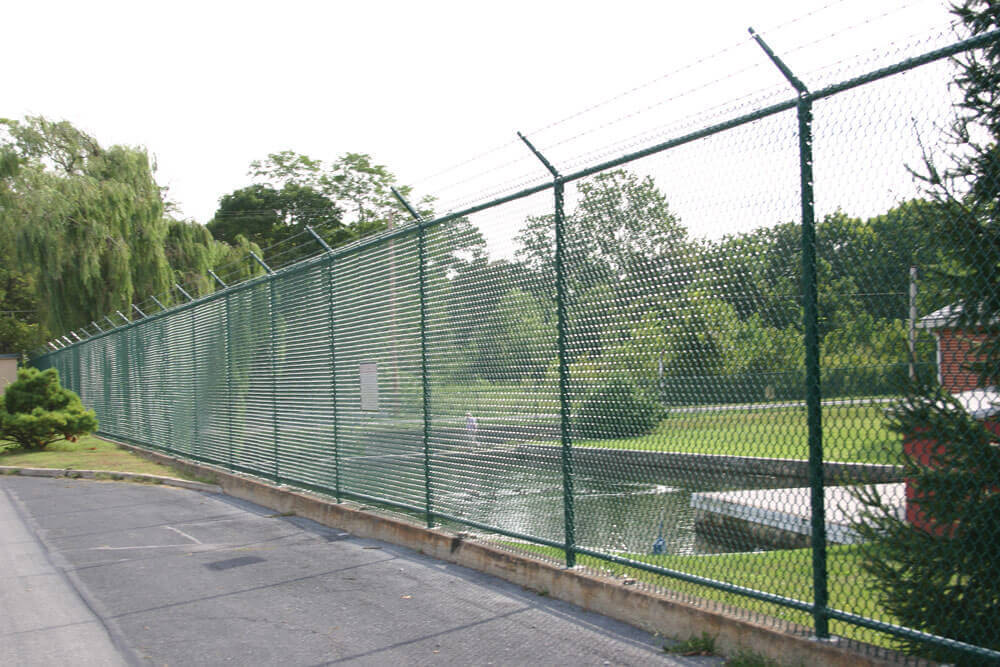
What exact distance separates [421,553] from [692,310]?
3.85 m

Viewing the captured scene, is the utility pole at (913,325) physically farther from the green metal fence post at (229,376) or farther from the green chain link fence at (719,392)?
the green metal fence post at (229,376)

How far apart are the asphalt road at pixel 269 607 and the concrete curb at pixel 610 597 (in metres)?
0.09

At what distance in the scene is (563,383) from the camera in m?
5.71

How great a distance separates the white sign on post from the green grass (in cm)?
358

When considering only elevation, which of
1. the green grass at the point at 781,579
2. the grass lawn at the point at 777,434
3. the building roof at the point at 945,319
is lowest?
the green grass at the point at 781,579

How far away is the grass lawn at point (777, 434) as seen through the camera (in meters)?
3.61

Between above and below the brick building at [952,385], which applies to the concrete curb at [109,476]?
below

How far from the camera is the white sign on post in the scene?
842 cm

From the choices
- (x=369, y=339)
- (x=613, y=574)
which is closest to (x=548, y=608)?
(x=613, y=574)

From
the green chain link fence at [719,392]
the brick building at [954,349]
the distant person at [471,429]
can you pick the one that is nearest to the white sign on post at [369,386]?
the green chain link fence at [719,392]

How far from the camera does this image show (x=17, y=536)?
9.16 metres

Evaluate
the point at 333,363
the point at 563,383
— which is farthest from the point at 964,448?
the point at 333,363

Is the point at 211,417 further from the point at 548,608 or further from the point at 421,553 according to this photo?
the point at 548,608

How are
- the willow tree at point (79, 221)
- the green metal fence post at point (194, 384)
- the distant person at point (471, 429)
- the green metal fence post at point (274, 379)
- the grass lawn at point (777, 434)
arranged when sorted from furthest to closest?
the willow tree at point (79, 221) < the green metal fence post at point (194, 384) < the green metal fence post at point (274, 379) < the distant person at point (471, 429) < the grass lawn at point (777, 434)
